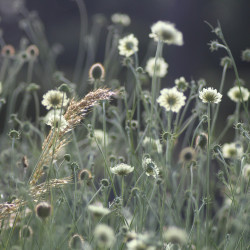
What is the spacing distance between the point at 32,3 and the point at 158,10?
9.28ft

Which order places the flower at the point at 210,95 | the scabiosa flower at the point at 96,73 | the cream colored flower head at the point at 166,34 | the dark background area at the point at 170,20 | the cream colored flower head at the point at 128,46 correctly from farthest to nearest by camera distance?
the dark background area at the point at 170,20
the cream colored flower head at the point at 128,46
the scabiosa flower at the point at 96,73
the cream colored flower head at the point at 166,34
the flower at the point at 210,95

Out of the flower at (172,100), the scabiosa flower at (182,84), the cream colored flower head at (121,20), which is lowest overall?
the flower at (172,100)

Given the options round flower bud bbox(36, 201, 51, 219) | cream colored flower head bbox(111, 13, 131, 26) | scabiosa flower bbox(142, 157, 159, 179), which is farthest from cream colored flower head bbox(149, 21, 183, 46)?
cream colored flower head bbox(111, 13, 131, 26)

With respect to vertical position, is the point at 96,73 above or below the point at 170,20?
below

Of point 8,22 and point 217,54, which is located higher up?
point 8,22

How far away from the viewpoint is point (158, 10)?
889 centimetres

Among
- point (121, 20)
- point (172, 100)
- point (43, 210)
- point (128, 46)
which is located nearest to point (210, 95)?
point (172, 100)

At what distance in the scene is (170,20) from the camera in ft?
24.7

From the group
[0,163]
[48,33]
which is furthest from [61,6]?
[0,163]

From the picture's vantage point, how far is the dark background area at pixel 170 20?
799 centimetres

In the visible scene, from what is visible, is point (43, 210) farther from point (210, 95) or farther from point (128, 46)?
point (128, 46)

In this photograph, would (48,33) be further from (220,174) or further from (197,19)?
(220,174)

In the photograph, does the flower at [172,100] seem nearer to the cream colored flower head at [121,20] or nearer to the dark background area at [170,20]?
the cream colored flower head at [121,20]

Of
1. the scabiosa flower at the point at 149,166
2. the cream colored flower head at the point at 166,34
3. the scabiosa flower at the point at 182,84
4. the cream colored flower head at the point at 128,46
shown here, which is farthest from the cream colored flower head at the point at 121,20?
the scabiosa flower at the point at 149,166
